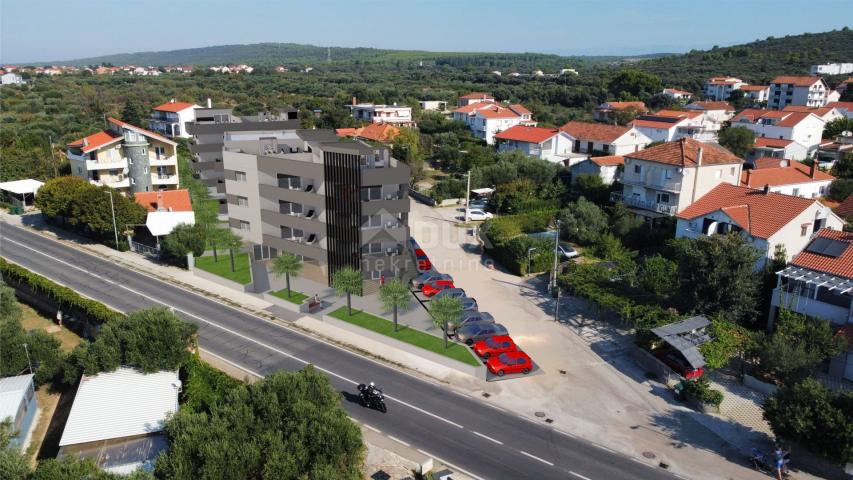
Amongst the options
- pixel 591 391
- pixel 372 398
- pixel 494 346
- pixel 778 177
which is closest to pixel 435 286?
pixel 494 346

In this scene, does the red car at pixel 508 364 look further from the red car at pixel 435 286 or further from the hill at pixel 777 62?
the hill at pixel 777 62

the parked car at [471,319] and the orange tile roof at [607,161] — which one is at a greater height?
the orange tile roof at [607,161]

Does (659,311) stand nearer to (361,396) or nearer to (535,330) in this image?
(535,330)

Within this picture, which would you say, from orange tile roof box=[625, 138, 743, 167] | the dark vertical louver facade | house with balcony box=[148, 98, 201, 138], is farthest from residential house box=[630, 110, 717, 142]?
house with balcony box=[148, 98, 201, 138]

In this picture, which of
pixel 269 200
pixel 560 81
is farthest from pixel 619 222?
pixel 560 81

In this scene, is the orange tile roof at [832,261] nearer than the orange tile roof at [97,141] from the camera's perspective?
Yes

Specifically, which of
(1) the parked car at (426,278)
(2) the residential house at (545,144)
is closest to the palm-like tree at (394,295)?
(1) the parked car at (426,278)

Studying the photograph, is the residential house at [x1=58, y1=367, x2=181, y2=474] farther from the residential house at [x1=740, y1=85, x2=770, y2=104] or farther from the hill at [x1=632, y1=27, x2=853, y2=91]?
the hill at [x1=632, y1=27, x2=853, y2=91]
